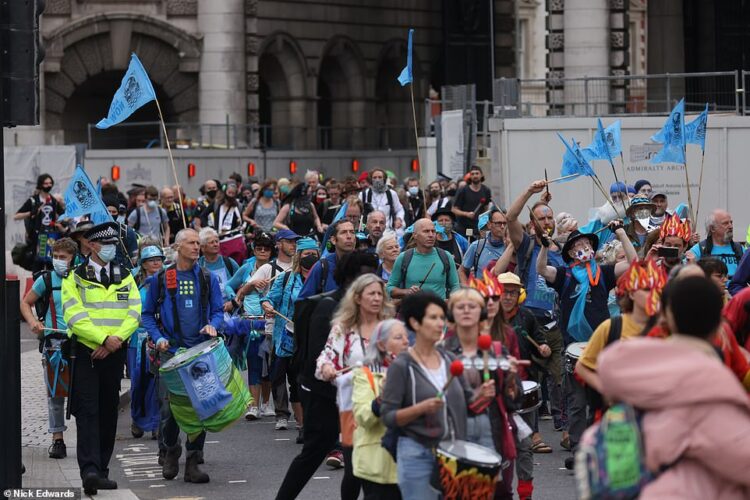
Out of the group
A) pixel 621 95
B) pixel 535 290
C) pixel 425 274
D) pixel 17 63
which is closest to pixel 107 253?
pixel 17 63

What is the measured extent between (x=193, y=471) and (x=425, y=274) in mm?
2275

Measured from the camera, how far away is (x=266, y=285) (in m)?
14.5

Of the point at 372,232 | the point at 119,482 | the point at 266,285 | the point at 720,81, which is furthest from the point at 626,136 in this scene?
the point at 119,482

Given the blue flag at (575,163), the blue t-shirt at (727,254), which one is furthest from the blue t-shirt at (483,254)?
the blue t-shirt at (727,254)

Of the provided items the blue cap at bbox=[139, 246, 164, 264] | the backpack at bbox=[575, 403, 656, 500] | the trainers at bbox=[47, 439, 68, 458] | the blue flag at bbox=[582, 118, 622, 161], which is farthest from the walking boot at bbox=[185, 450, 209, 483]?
the backpack at bbox=[575, 403, 656, 500]

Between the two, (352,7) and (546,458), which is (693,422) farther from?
(352,7)

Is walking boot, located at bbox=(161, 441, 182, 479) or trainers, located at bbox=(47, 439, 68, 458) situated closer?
walking boot, located at bbox=(161, 441, 182, 479)

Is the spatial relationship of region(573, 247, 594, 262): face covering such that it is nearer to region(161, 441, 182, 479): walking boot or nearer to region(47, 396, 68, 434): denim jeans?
region(161, 441, 182, 479): walking boot

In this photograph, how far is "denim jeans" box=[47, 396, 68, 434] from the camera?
12.8m

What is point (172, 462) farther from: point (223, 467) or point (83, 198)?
point (83, 198)

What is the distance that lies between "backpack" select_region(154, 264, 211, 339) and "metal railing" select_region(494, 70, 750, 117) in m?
12.2

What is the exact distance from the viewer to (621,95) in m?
27.6

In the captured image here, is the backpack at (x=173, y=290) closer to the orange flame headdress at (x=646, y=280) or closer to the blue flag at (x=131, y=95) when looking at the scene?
the orange flame headdress at (x=646, y=280)

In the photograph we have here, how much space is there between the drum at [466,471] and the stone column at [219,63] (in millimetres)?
30505
